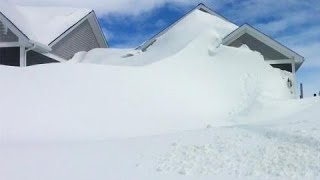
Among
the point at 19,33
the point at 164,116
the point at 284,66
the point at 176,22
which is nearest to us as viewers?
the point at 164,116

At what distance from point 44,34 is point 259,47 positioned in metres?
9.53

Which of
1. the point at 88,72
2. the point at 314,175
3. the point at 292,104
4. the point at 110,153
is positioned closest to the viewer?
the point at 314,175

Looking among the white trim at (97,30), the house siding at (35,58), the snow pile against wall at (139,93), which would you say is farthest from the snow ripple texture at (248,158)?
the white trim at (97,30)

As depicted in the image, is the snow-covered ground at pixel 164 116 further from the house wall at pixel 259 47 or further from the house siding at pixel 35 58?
the house siding at pixel 35 58

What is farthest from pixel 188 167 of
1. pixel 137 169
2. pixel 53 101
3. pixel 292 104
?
pixel 292 104

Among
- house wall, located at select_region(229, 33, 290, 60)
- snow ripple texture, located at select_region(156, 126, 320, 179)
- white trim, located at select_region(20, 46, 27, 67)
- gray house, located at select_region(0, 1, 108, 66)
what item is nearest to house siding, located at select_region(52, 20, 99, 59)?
gray house, located at select_region(0, 1, 108, 66)

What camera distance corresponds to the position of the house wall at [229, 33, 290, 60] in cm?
2373

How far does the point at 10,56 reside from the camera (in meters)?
22.2

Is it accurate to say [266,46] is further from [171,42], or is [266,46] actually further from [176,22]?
[176,22]

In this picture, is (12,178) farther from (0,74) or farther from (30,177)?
(0,74)

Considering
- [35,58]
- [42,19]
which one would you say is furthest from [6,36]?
[42,19]

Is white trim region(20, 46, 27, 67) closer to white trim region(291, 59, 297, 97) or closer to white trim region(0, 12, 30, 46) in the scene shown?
white trim region(0, 12, 30, 46)

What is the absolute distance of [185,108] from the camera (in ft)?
57.8

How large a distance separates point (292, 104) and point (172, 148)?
31.4 feet
